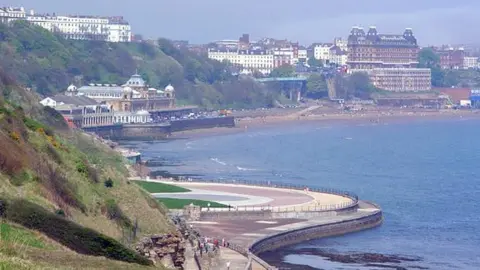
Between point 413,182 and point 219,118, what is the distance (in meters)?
55.6

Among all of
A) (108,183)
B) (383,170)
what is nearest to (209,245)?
(108,183)

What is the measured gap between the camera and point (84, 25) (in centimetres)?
17200

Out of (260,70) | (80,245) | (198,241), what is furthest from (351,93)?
(80,245)

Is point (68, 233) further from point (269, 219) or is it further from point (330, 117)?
point (330, 117)

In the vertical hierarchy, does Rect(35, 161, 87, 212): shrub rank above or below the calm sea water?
above

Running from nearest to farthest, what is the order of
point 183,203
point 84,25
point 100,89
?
point 183,203
point 100,89
point 84,25

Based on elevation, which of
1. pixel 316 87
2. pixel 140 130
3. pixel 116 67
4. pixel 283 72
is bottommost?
pixel 316 87

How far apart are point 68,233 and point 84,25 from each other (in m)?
151

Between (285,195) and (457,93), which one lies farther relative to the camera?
(457,93)

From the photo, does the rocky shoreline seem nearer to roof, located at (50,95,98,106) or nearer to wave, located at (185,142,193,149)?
wave, located at (185,142,193,149)

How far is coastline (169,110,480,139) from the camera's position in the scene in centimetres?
12403

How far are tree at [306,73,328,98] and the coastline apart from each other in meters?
12.4

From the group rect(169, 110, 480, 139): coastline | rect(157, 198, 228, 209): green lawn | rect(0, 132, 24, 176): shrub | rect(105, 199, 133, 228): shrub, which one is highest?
rect(0, 132, 24, 176): shrub

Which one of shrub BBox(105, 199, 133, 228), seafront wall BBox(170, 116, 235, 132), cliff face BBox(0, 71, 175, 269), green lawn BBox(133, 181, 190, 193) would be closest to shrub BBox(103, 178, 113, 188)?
cliff face BBox(0, 71, 175, 269)
